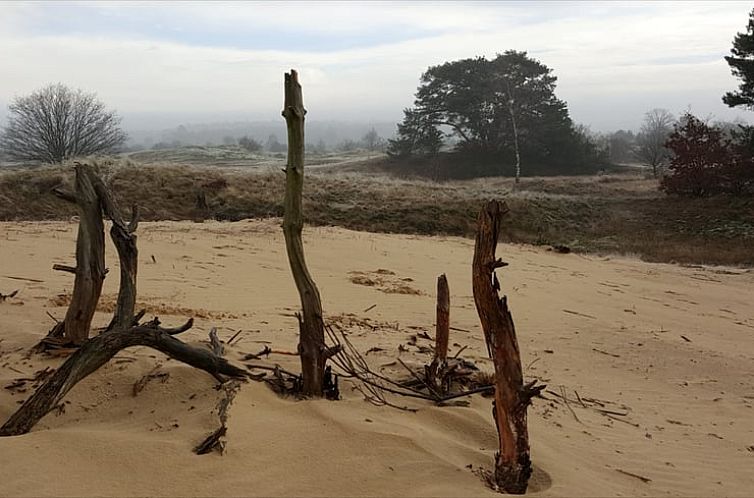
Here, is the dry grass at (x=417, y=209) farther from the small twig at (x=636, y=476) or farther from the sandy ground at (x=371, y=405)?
the small twig at (x=636, y=476)

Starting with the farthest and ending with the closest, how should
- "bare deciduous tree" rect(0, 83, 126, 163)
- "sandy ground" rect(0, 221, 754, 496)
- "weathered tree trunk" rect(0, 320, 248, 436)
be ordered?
"bare deciduous tree" rect(0, 83, 126, 163) < "weathered tree trunk" rect(0, 320, 248, 436) < "sandy ground" rect(0, 221, 754, 496)

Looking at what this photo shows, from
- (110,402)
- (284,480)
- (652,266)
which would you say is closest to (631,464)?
(284,480)

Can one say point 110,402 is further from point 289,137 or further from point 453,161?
point 453,161

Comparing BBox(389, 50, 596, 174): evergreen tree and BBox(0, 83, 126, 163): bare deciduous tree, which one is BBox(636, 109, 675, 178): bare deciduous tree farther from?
BBox(0, 83, 126, 163): bare deciduous tree

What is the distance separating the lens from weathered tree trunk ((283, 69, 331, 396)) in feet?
11.2

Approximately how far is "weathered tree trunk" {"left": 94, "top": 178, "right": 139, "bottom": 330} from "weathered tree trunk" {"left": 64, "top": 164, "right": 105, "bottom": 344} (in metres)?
0.08

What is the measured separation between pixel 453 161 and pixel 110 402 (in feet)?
131

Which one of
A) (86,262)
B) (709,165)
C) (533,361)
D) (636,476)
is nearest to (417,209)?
(709,165)

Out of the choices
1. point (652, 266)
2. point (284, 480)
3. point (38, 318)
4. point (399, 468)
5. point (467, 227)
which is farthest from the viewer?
point (467, 227)

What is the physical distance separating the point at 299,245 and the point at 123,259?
4.05ft

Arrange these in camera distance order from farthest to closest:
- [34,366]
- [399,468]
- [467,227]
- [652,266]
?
[467,227]
[652,266]
[34,366]
[399,468]

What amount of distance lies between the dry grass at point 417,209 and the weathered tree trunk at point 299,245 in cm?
1455

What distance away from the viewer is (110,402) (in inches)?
132

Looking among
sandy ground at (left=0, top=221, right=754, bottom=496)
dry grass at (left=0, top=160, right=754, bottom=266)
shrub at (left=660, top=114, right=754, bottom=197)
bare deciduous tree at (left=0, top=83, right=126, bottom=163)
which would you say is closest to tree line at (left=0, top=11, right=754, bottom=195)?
Answer: bare deciduous tree at (left=0, top=83, right=126, bottom=163)
